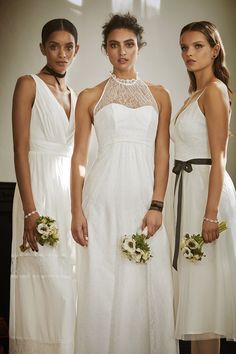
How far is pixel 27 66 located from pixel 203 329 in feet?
6.31

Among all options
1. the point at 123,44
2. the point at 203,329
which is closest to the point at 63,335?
the point at 203,329

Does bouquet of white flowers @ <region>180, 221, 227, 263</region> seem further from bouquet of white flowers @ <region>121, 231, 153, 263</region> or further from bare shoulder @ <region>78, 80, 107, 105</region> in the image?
bare shoulder @ <region>78, 80, 107, 105</region>

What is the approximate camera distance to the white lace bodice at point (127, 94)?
137 inches

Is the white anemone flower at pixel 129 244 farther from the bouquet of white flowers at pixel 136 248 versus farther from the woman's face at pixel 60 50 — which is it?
the woman's face at pixel 60 50

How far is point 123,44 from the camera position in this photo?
139 inches

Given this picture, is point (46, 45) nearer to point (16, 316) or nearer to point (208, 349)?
point (16, 316)

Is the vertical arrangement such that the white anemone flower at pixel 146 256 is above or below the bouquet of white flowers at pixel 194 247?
below

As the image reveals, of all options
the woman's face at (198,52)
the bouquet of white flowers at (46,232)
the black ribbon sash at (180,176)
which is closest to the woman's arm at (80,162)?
the bouquet of white flowers at (46,232)

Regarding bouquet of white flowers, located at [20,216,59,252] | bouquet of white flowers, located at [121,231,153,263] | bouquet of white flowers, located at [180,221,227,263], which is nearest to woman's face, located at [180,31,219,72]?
bouquet of white flowers, located at [180,221,227,263]

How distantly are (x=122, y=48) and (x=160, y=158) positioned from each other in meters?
0.65

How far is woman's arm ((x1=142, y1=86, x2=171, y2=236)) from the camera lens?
11.0 feet

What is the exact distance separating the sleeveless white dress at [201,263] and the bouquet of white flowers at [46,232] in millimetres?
661

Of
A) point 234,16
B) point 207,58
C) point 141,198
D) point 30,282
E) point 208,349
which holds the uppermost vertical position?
point 234,16

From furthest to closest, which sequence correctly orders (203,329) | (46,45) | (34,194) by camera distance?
(46,45)
(34,194)
(203,329)
